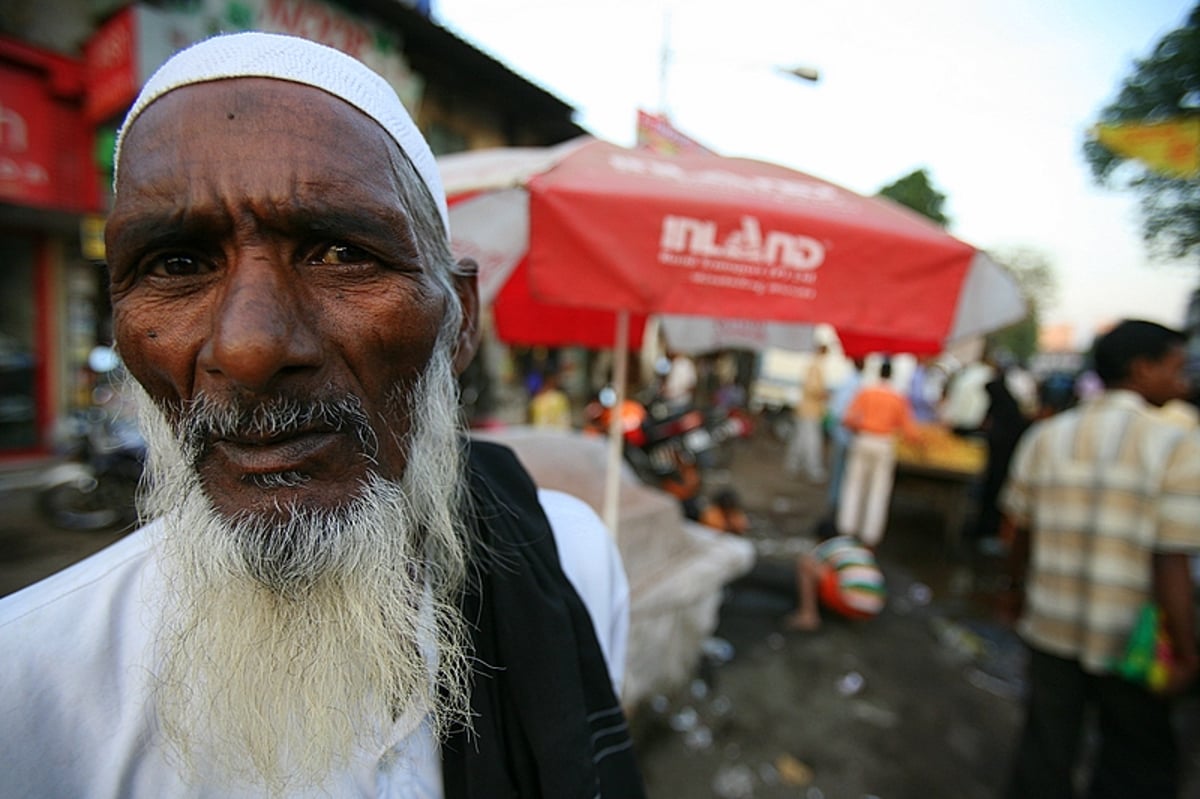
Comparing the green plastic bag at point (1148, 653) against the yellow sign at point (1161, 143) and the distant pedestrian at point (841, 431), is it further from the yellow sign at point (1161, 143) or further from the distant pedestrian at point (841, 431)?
the distant pedestrian at point (841, 431)

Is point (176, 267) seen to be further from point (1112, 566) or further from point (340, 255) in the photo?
point (1112, 566)

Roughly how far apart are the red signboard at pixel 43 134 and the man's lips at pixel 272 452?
7970 mm

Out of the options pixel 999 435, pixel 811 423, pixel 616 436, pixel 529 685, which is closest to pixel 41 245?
pixel 616 436

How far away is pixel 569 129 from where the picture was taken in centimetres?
1261

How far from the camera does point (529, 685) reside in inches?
43.3

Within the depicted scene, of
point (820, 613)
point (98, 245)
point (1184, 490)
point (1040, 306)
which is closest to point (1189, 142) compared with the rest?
point (1184, 490)

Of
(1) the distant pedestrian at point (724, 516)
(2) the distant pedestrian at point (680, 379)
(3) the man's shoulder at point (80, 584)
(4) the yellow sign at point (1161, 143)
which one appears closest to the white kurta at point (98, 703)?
(3) the man's shoulder at point (80, 584)

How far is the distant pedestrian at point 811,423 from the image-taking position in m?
9.76

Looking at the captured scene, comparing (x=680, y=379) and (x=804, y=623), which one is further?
(x=680, y=379)

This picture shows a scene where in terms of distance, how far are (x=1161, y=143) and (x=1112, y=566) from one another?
238cm

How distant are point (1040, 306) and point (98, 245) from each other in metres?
53.7

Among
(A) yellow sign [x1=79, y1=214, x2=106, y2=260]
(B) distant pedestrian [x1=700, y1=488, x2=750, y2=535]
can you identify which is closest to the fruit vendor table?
(B) distant pedestrian [x1=700, y1=488, x2=750, y2=535]

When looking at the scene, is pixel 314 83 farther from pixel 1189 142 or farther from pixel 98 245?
pixel 98 245

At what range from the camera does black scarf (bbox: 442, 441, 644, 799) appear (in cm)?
104
